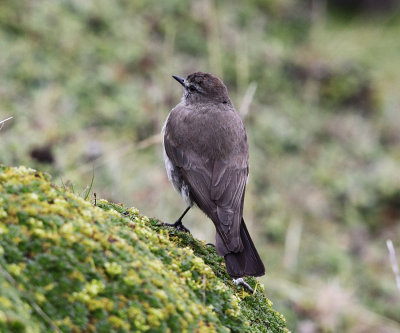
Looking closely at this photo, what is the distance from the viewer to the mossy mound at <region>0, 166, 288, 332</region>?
2.27 metres

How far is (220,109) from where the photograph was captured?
5.51 m

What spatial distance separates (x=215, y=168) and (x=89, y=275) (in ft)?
7.56

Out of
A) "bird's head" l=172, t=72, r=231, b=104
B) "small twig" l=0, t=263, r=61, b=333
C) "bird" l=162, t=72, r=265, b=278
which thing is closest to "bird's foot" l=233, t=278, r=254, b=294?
"bird" l=162, t=72, r=265, b=278

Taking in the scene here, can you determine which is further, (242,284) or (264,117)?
(264,117)

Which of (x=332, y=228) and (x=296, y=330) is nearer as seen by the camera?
(x=296, y=330)

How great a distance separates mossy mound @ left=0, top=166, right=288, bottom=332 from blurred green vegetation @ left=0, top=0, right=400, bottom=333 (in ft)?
8.99

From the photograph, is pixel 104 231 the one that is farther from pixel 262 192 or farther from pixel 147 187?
pixel 262 192

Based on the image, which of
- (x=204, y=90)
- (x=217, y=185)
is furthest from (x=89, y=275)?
(x=204, y=90)

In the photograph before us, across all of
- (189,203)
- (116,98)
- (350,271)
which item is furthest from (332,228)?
(189,203)

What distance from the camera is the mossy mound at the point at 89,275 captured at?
7.45 ft

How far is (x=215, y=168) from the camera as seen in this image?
15.3 feet

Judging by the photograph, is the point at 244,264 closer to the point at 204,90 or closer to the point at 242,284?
the point at 242,284

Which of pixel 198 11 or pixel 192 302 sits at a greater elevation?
pixel 198 11

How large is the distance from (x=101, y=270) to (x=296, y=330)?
177 inches
